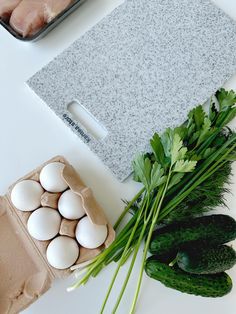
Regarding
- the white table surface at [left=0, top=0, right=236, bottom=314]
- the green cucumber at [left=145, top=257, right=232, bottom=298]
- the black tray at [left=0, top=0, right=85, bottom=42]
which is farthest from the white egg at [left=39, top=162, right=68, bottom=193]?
the black tray at [left=0, top=0, right=85, bottom=42]

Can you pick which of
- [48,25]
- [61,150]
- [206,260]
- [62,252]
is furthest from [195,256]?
[48,25]

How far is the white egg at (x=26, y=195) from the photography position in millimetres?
849

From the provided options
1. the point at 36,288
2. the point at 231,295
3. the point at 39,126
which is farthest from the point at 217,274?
the point at 39,126

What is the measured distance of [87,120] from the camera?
101 cm

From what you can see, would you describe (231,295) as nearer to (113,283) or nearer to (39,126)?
(113,283)

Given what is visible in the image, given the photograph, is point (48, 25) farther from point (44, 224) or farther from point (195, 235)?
point (195, 235)

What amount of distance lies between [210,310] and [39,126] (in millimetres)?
552

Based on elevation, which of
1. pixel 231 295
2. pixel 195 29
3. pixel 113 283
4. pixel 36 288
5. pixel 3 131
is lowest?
pixel 231 295

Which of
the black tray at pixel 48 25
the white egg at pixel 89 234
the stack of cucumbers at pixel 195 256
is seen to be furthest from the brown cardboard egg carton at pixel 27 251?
the black tray at pixel 48 25

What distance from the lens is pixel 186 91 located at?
3.31 feet

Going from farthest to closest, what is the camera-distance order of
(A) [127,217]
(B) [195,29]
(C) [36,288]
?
(B) [195,29]
(A) [127,217]
(C) [36,288]

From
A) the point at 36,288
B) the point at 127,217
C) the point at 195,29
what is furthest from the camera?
the point at 195,29

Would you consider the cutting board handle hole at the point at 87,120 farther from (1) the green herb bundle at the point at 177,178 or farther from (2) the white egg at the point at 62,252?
(2) the white egg at the point at 62,252

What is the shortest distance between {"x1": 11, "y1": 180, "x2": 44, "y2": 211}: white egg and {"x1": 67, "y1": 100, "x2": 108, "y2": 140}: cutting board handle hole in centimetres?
20
